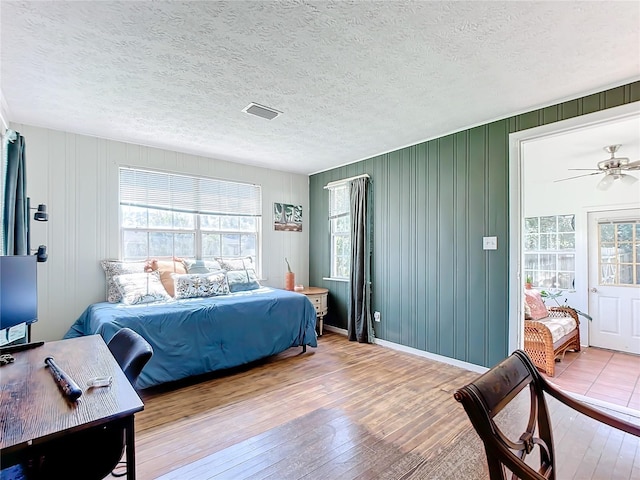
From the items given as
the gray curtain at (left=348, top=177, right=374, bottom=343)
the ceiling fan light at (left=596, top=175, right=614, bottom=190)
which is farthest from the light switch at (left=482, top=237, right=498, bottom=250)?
the ceiling fan light at (left=596, top=175, right=614, bottom=190)

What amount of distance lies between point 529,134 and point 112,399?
11.1 feet

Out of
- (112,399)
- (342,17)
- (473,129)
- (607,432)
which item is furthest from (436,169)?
(112,399)

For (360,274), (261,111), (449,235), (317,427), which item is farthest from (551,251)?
(261,111)

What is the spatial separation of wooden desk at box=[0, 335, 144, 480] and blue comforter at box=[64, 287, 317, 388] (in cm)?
119

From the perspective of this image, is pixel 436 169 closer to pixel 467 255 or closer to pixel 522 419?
pixel 467 255

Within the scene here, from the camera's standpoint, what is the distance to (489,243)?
3152 millimetres

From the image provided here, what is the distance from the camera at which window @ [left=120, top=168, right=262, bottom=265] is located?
3.85 meters

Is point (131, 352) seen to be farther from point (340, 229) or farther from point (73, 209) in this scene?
point (340, 229)

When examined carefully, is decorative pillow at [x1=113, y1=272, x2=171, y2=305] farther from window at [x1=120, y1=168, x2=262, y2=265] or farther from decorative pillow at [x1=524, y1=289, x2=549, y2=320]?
decorative pillow at [x1=524, y1=289, x2=549, y2=320]

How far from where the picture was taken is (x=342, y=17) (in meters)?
1.71

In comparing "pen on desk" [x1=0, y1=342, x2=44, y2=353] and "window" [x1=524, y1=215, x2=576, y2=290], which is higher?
"window" [x1=524, y1=215, x2=576, y2=290]

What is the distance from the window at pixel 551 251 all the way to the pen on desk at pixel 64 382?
18.3 feet

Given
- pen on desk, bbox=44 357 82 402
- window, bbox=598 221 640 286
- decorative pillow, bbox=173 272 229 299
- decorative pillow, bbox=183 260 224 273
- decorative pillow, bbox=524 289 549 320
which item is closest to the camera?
pen on desk, bbox=44 357 82 402

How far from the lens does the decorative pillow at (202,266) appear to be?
157 inches
